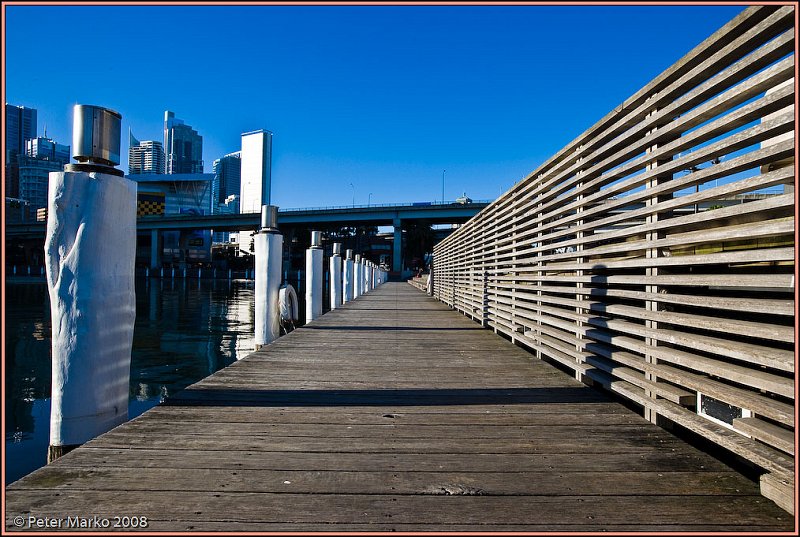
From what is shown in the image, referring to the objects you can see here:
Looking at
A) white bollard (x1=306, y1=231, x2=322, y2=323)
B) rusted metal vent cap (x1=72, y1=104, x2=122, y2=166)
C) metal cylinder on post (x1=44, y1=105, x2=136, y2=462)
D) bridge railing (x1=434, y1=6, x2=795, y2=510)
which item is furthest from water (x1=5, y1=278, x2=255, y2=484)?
bridge railing (x1=434, y1=6, x2=795, y2=510)

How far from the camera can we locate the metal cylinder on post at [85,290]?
8.91 feet

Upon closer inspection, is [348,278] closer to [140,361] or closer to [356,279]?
[356,279]

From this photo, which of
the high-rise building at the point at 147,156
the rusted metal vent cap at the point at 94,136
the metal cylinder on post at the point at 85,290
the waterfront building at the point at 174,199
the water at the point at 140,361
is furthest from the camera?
the high-rise building at the point at 147,156

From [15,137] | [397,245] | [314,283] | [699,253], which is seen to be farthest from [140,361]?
[15,137]

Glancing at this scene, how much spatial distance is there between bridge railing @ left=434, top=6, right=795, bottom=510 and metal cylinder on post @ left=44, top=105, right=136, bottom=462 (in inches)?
124

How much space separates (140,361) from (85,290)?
7.87 metres

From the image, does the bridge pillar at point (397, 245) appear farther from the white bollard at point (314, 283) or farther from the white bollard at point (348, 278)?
the white bollard at point (314, 283)

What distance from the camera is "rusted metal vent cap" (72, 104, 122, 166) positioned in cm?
288

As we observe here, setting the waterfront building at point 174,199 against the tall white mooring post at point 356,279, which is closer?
the tall white mooring post at point 356,279

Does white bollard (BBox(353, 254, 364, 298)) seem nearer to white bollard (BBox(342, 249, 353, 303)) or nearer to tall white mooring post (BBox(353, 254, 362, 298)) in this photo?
tall white mooring post (BBox(353, 254, 362, 298))

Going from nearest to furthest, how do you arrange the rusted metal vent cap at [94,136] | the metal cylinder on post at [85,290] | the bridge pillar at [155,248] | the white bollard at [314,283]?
the metal cylinder on post at [85,290]
the rusted metal vent cap at [94,136]
the white bollard at [314,283]
the bridge pillar at [155,248]

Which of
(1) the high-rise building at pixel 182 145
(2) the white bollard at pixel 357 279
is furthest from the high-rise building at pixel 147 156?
(2) the white bollard at pixel 357 279

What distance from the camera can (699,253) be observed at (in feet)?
9.13

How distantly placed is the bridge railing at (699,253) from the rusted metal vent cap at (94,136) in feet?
10.7
